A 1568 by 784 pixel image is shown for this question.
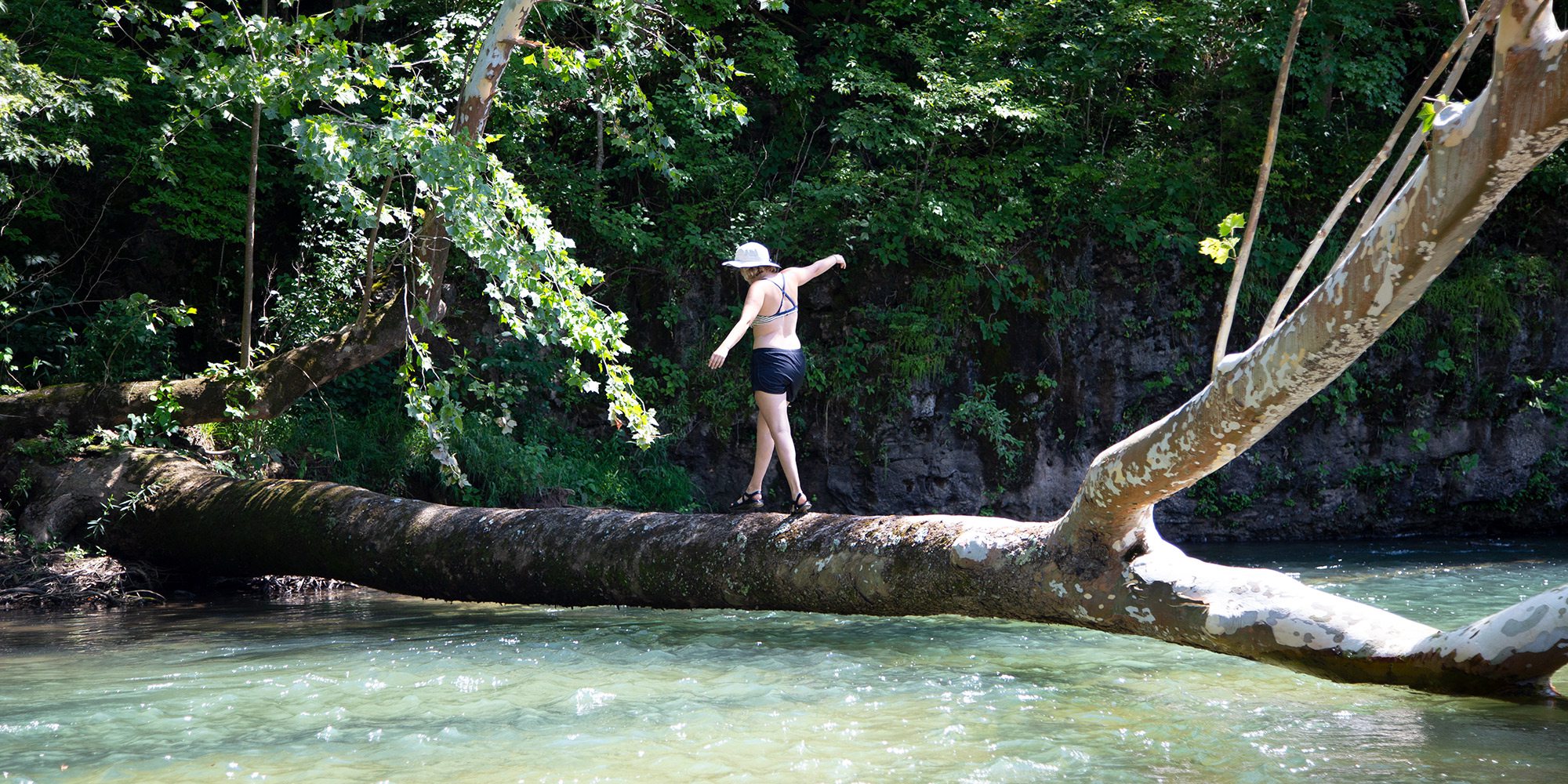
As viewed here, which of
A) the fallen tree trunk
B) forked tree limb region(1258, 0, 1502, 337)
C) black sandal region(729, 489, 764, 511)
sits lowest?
the fallen tree trunk

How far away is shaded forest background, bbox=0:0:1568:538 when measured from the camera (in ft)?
42.3

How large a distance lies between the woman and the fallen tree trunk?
0.70 m

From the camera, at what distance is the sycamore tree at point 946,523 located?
3395 millimetres

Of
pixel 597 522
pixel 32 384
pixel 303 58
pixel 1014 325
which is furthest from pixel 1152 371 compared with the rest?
pixel 32 384

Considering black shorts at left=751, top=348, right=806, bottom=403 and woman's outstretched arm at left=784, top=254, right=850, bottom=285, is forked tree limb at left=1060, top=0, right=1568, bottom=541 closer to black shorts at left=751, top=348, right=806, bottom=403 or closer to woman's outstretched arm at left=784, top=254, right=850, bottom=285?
black shorts at left=751, top=348, right=806, bottom=403

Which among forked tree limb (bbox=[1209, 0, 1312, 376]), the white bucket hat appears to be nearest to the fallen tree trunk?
forked tree limb (bbox=[1209, 0, 1312, 376])

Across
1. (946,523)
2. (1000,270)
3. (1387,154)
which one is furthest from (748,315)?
→ (1000,270)

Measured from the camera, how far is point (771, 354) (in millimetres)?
7418

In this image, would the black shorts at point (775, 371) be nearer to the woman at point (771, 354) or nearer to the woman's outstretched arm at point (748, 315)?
the woman at point (771, 354)

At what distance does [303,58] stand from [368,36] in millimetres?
7807

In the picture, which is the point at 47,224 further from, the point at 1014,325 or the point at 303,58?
the point at 1014,325

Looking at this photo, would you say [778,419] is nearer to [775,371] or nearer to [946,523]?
[775,371]

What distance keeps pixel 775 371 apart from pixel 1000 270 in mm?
6939

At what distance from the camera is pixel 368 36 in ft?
47.3
